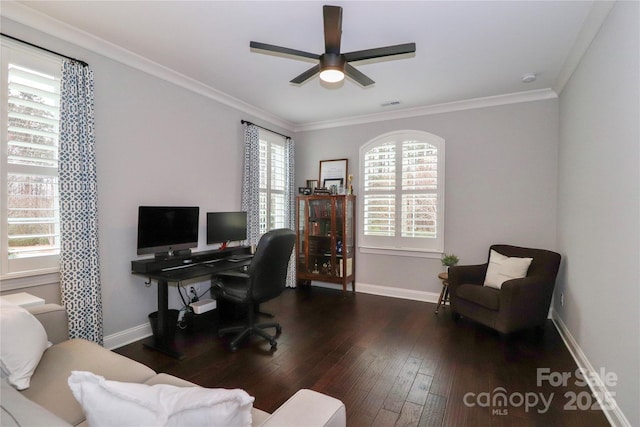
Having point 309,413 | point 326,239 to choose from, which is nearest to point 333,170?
point 326,239

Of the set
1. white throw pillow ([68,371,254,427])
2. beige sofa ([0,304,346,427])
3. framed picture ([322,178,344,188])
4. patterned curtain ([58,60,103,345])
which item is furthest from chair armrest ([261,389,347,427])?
framed picture ([322,178,344,188])

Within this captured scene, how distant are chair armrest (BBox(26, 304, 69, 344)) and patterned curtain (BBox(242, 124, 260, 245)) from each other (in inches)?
102

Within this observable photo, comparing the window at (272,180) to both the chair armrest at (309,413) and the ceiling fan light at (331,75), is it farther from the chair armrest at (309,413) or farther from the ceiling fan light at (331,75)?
the chair armrest at (309,413)

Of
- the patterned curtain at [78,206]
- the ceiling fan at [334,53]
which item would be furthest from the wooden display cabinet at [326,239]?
the patterned curtain at [78,206]

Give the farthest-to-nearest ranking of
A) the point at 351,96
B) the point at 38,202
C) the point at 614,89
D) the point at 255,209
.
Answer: the point at 255,209 → the point at 351,96 → the point at 38,202 → the point at 614,89

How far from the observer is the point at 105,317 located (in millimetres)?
2914

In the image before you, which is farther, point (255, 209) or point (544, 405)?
point (255, 209)

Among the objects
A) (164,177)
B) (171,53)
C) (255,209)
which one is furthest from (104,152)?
(255,209)

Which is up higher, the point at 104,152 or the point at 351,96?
the point at 351,96

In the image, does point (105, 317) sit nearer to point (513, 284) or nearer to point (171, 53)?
point (171, 53)

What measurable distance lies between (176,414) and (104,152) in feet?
9.18

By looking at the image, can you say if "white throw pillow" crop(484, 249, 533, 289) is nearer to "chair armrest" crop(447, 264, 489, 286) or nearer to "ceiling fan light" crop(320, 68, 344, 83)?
"chair armrest" crop(447, 264, 489, 286)

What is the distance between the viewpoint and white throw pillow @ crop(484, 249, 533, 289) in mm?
3402

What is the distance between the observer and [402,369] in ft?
8.68
